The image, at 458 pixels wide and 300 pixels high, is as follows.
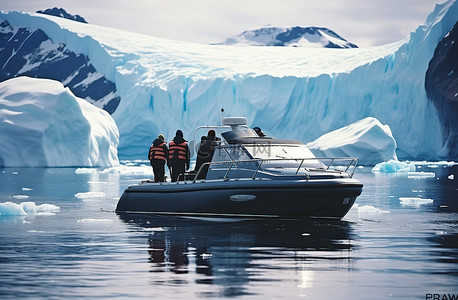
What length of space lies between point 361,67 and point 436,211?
34.3 metres

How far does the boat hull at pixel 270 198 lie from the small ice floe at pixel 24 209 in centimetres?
348

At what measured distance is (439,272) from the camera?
8.28m

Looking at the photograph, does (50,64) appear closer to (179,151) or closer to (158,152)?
(158,152)

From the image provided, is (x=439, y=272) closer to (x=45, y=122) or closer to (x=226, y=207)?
(x=226, y=207)

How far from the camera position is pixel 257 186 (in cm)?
1315

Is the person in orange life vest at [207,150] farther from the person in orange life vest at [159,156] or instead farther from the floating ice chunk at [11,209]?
the floating ice chunk at [11,209]

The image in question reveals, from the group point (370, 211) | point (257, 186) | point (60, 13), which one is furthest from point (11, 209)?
point (60, 13)

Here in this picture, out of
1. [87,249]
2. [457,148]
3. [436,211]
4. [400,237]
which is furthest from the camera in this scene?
[457,148]

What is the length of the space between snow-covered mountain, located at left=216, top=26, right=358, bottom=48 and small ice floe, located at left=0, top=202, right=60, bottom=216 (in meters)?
127

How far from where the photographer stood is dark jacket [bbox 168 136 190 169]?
50.0ft

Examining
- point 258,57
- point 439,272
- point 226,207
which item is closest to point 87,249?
point 226,207

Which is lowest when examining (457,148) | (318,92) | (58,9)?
(457,148)

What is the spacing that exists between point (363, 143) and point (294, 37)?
106 m

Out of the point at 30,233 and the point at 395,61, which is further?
the point at 395,61
